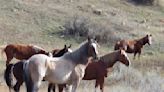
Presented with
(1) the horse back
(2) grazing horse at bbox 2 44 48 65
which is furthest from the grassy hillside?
(1) the horse back

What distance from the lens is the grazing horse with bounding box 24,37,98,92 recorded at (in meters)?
13.1

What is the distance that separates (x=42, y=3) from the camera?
3891 cm

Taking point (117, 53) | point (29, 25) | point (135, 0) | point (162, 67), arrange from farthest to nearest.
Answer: point (135, 0)
point (29, 25)
point (162, 67)
point (117, 53)

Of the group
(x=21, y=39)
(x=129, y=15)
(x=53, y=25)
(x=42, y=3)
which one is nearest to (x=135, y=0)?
(x=129, y=15)

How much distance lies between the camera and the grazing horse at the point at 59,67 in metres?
13.1

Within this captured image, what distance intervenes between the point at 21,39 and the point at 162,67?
9143mm

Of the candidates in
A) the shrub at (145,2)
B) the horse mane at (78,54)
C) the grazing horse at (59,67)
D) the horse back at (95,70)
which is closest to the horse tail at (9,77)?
the grazing horse at (59,67)

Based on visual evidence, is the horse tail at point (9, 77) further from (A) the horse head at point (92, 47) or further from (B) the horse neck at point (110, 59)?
(B) the horse neck at point (110, 59)

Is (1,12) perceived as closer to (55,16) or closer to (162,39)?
(55,16)

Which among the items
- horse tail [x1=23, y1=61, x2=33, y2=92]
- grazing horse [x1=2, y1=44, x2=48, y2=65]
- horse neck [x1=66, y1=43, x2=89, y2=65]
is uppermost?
horse neck [x1=66, y1=43, x2=89, y2=65]

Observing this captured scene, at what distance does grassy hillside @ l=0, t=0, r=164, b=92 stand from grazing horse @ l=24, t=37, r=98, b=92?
1039 cm

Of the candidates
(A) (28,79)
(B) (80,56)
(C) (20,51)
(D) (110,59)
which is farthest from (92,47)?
(C) (20,51)

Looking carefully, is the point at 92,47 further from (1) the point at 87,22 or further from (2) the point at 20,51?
(1) the point at 87,22

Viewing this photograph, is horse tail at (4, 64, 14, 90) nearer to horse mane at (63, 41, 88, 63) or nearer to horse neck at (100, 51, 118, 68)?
horse mane at (63, 41, 88, 63)
